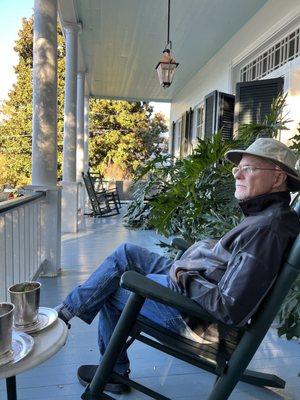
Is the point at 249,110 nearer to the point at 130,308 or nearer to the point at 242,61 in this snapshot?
the point at 242,61

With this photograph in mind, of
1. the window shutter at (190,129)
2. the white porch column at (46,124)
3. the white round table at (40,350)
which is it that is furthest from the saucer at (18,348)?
the window shutter at (190,129)

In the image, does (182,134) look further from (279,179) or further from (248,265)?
(248,265)

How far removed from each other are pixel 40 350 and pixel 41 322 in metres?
0.16

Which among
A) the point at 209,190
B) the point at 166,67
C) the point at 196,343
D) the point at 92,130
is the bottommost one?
the point at 196,343

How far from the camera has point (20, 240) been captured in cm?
284

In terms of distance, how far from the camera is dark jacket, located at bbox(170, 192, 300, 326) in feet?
4.03

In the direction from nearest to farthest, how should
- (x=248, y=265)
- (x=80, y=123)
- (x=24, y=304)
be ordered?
(x=24, y=304) → (x=248, y=265) → (x=80, y=123)

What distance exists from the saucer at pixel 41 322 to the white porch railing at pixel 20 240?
1124 mm

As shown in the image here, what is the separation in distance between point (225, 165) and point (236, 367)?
201cm

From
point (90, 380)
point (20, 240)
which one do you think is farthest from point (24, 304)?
point (20, 240)

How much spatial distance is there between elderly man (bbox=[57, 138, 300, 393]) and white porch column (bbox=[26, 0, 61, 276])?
6.24 feet

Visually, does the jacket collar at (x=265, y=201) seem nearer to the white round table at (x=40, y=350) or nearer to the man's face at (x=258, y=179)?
the man's face at (x=258, y=179)

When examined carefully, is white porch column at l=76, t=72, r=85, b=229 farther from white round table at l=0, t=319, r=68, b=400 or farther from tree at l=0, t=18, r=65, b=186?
tree at l=0, t=18, r=65, b=186

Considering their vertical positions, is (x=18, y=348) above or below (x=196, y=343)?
above
